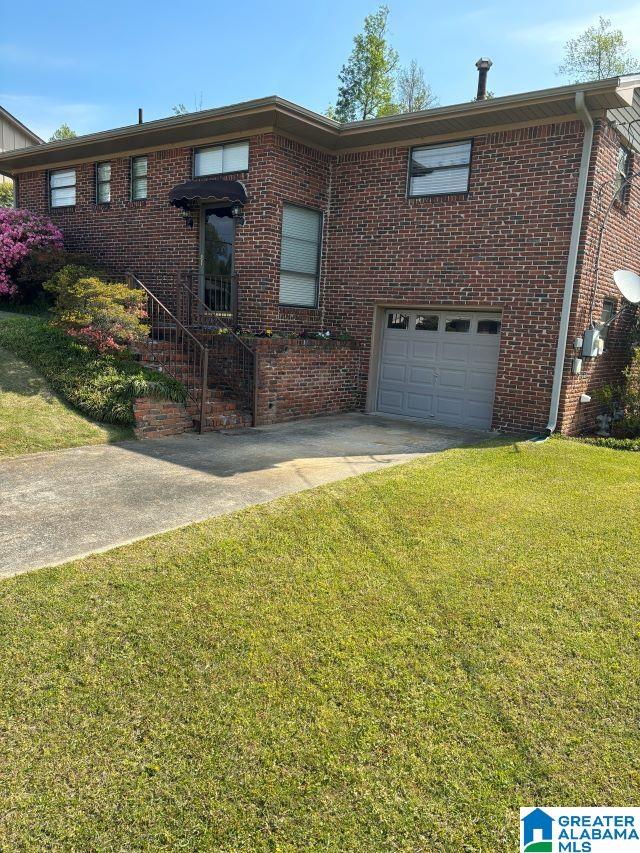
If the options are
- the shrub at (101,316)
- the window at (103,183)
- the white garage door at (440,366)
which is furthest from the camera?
the window at (103,183)

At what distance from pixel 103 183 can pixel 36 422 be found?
830 cm

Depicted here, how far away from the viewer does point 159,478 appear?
6.31 metres

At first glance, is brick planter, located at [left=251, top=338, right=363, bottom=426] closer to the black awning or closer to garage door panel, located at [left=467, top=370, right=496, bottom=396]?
garage door panel, located at [left=467, top=370, right=496, bottom=396]

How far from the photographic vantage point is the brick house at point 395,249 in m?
9.48

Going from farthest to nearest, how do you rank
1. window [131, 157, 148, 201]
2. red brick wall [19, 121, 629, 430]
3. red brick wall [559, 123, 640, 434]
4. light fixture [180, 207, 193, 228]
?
window [131, 157, 148, 201] < light fixture [180, 207, 193, 228] < red brick wall [19, 121, 629, 430] < red brick wall [559, 123, 640, 434]

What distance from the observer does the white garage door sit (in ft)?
34.9

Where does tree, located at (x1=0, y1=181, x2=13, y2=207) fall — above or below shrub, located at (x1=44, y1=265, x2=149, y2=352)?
above

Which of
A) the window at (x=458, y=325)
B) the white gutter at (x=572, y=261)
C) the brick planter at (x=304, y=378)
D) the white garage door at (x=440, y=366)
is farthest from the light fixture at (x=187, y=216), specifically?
the white gutter at (x=572, y=261)

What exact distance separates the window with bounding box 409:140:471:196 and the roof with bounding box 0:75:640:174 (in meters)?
0.22


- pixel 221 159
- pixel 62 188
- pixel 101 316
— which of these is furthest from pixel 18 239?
pixel 101 316

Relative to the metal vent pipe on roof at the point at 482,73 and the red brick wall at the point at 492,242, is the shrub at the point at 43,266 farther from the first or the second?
the metal vent pipe on roof at the point at 482,73

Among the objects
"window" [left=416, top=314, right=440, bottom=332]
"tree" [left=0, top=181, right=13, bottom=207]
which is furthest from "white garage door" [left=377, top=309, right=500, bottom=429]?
"tree" [left=0, top=181, right=13, bottom=207]

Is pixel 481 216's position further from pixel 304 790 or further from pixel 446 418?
pixel 304 790

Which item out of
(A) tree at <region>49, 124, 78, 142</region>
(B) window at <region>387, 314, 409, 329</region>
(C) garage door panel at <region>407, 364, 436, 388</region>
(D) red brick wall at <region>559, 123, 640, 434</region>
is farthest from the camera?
(A) tree at <region>49, 124, 78, 142</region>
